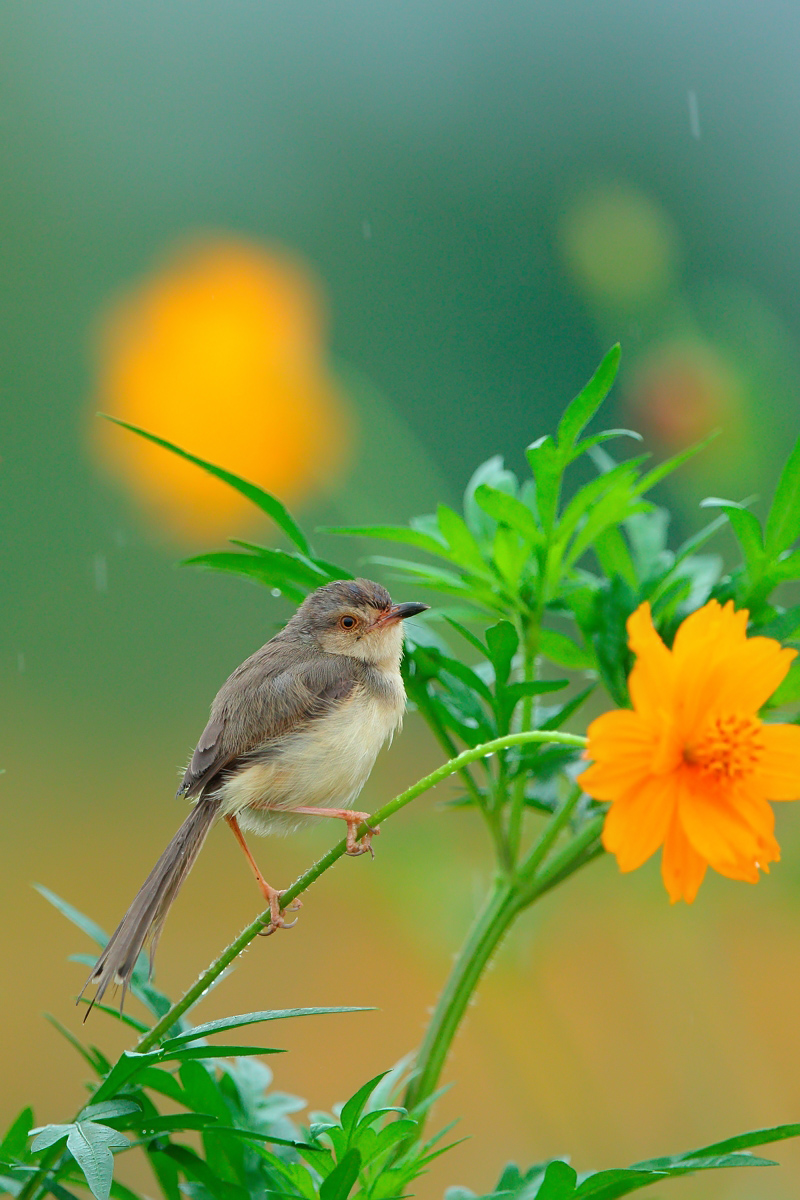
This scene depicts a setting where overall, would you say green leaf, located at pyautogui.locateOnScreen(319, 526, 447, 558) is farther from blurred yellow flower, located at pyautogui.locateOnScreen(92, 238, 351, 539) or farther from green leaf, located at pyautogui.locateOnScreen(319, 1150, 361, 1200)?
blurred yellow flower, located at pyautogui.locateOnScreen(92, 238, 351, 539)

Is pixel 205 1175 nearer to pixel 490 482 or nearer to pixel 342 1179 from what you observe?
pixel 342 1179

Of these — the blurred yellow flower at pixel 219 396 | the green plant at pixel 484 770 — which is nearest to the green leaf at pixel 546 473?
the green plant at pixel 484 770

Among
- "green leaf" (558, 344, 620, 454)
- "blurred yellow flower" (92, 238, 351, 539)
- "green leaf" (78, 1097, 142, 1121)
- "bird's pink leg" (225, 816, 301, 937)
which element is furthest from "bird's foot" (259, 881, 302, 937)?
"blurred yellow flower" (92, 238, 351, 539)

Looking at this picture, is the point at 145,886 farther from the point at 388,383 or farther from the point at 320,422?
the point at 388,383

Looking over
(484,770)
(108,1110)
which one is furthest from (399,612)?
(108,1110)

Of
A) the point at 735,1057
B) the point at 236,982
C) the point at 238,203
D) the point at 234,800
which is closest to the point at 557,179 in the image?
the point at 238,203

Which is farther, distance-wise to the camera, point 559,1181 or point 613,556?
point 613,556

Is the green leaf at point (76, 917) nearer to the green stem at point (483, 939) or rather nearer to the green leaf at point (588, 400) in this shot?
the green stem at point (483, 939)
